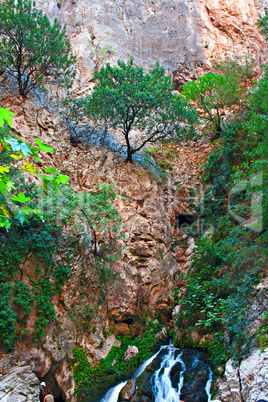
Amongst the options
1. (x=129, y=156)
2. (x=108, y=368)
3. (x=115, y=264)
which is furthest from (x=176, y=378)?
(x=129, y=156)

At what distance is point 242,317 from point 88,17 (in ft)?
68.7

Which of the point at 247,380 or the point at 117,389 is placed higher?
the point at 247,380

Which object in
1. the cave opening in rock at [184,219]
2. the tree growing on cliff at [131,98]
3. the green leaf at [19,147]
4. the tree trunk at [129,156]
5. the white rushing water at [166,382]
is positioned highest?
the tree growing on cliff at [131,98]

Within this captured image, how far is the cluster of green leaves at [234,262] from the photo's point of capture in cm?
755

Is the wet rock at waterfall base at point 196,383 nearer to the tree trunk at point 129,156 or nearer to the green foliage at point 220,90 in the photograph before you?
the tree trunk at point 129,156

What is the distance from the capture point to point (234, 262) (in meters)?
8.89

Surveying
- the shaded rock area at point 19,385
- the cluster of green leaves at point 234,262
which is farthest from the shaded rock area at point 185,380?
the shaded rock area at point 19,385

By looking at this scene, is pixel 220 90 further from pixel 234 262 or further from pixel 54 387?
pixel 54 387

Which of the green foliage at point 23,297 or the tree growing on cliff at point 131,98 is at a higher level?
the tree growing on cliff at point 131,98

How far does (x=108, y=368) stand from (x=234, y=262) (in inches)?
211

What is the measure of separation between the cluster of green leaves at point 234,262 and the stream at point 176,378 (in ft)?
1.89

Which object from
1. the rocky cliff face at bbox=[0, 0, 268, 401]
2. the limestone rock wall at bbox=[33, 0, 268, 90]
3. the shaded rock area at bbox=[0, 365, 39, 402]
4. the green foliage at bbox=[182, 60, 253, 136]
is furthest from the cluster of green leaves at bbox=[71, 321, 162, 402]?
the limestone rock wall at bbox=[33, 0, 268, 90]

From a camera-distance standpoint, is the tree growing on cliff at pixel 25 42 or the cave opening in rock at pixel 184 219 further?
the cave opening in rock at pixel 184 219

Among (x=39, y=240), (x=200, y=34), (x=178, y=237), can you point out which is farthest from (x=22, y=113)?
(x=200, y=34)
